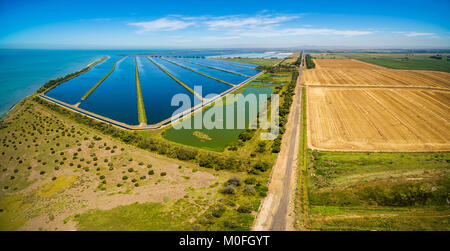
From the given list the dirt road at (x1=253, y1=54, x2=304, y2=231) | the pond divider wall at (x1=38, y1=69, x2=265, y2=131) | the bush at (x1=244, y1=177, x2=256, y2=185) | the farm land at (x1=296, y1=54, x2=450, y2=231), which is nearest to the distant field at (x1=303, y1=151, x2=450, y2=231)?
the farm land at (x1=296, y1=54, x2=450, y2=231)

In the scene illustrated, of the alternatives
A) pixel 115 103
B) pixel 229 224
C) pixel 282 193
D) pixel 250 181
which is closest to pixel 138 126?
pixel 115 103

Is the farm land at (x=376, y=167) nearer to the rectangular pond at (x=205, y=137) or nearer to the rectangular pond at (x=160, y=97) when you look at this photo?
the rectangular pond at (x=205, y=137)

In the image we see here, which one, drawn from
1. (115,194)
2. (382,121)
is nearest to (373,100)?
(382,121)

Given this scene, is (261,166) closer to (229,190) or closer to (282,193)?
(282,193)

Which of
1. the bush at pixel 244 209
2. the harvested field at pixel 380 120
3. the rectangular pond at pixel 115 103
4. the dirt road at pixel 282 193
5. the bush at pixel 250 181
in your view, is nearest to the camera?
the dirt road at pixel 282 193
